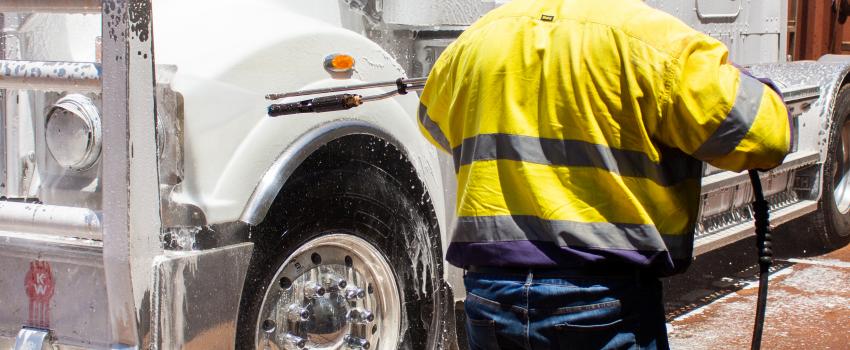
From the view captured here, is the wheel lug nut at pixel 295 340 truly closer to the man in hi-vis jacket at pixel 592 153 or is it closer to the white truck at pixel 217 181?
the white truck at pixel 217 181

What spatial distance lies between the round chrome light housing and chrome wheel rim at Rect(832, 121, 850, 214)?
554cm

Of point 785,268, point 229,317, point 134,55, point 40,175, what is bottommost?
point 785,268

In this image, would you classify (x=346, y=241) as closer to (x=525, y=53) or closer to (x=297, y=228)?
(x=297, y=228)

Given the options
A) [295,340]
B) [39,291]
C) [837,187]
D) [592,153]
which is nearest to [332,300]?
[295,340]

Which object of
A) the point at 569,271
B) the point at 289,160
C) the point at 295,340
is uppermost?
the point at 289,160

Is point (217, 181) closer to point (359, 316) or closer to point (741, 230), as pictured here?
point (359, 316)

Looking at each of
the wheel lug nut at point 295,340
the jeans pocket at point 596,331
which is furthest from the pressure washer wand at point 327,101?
the jeans pocket at point 596,331

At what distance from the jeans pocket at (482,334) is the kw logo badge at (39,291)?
Result: 1141 mm

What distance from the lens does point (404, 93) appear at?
3.07 meters

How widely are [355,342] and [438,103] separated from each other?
1096 millimetres

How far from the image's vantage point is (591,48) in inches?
92.7

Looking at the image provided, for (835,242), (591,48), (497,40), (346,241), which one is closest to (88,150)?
(346,241)

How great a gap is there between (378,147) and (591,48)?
1.33 meters

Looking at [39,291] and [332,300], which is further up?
[39,291]
